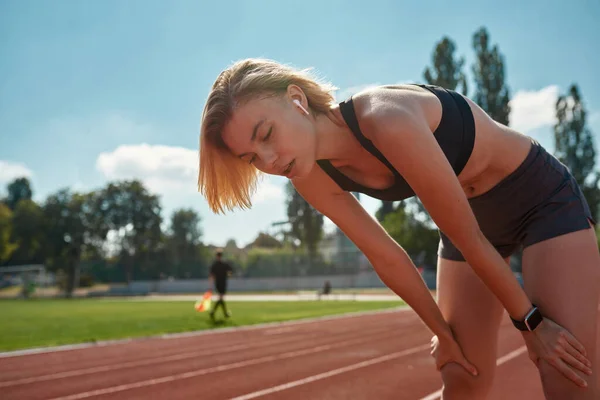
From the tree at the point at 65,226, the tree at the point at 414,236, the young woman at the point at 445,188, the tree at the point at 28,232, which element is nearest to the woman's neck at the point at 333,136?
the young woman at the point at 445,188

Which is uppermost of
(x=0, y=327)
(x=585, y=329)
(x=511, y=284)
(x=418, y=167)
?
(x=418, y=167)

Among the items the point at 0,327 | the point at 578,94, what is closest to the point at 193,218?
the point at 578,94

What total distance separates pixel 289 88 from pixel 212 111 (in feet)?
0.82

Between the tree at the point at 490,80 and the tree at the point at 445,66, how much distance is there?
0.86 meters

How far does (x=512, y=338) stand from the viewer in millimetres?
7238

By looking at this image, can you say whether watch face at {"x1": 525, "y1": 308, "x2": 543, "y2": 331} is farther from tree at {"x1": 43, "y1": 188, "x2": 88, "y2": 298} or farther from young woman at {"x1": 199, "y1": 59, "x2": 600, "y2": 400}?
tree at {"x1": 43, "y1": 188, "x2": 88, "y2": 298}

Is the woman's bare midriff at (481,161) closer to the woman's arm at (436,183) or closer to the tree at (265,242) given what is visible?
the woman's arm at (436,183)

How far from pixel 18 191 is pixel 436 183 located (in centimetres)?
10300

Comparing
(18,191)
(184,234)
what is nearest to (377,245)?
(184,234)

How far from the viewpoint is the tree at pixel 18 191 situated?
92812mm

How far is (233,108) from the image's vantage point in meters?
1.75

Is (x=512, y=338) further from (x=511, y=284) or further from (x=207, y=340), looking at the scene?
(x=511, y=284)

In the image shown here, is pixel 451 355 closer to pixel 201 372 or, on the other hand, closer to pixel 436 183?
pixel 436 183

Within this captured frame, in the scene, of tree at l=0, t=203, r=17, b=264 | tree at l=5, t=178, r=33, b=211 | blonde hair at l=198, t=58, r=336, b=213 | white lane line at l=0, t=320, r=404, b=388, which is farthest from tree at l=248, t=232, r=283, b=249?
blonde hair at l=198, t=58, r=336, b=213
